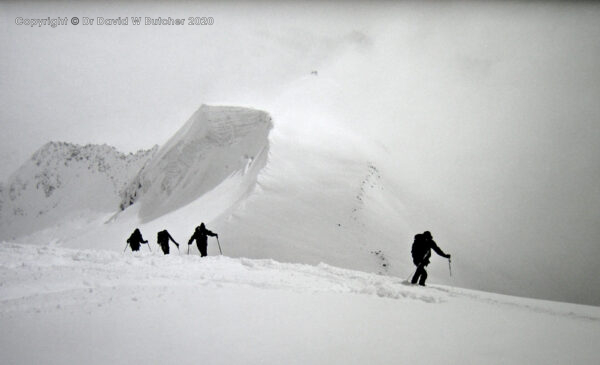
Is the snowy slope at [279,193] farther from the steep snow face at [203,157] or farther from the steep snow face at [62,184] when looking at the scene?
the steep snow face at [62,184]

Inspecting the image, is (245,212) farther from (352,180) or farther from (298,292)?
(298,292)

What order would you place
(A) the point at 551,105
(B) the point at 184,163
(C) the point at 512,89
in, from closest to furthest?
(B) the point at 184,163
(A) the point at 551,105
(C) the point at 512,89

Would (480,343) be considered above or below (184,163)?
below

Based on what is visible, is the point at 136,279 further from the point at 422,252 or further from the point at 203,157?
the point at 203,157

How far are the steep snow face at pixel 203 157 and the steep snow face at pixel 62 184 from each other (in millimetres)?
46768

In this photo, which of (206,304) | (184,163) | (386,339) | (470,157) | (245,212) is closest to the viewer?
(386,339)

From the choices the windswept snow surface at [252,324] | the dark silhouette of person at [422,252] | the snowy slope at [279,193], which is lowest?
the windswept snow surface at [252,324]

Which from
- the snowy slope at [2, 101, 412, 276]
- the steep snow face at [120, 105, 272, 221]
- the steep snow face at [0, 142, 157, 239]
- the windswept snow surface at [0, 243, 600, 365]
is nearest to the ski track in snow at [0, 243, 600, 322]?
the windswept snow surface at [0, 243, 600, 365]

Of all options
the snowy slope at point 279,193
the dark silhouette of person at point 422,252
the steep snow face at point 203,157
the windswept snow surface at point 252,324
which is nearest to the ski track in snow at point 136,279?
the windswept snow surface at point 252,324

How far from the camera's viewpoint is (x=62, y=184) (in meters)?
98.8

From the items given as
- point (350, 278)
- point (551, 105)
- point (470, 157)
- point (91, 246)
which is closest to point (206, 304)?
point (350, 278)

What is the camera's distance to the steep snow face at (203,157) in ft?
90.2

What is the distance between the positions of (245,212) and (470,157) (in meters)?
28.3

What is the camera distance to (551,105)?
148 ft
